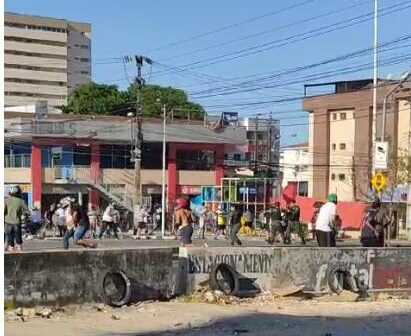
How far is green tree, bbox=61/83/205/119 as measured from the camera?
74688 mm

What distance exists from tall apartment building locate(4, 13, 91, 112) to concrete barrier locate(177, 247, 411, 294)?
357 ft

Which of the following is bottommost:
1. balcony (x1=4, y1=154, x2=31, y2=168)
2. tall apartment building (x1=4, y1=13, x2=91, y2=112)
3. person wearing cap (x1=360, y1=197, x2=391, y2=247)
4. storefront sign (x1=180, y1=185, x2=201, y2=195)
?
storefront sign (x1=180, y1=185, x2=201, y2=195)

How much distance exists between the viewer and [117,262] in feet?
42.7

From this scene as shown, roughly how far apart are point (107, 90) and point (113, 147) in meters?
20.7


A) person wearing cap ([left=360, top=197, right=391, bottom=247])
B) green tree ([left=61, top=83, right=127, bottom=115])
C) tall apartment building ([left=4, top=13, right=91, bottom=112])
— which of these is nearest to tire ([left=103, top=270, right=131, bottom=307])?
person wearing cap ([left=360, top=197, right=391, bottom=247])

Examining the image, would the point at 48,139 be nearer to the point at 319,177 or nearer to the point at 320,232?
the point at 319,177

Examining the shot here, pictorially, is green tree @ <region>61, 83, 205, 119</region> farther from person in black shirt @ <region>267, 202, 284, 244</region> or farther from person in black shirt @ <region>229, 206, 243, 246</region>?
person in black shirt @ <region>229, 206, 243, 246</region>

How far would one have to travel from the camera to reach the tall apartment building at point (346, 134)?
178 feet

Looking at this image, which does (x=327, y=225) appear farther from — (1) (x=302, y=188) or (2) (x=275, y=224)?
(1) (x=302, y=188)

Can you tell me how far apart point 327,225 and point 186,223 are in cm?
297

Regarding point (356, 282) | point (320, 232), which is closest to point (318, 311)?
point (356, 282)

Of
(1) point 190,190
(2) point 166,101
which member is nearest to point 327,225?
(1) point 190,190

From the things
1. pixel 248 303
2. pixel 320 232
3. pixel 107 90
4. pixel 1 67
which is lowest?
pixel 248 303

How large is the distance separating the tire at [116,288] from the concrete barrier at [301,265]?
1173mm
